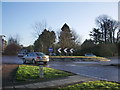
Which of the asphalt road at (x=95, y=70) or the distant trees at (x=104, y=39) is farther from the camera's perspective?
the distant trees at (x=104, y=39)

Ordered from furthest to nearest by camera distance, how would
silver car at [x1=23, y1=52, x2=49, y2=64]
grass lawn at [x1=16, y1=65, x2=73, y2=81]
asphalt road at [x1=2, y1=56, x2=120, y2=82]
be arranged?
silver car at [x1=23, y1=52, x2=49, y2=64], asphalt road at [x1=2, y1=56, x2=120, y2=82], grass lawn at [x1=16, y1=65, x2=73, y2=81]

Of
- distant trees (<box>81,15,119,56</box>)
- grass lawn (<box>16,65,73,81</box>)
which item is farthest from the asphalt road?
distant trees (<box>81,15,119,56</box>)

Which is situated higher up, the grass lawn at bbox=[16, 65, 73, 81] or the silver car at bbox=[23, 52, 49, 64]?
the silver car at bbox=[23, 52, 49, 64]

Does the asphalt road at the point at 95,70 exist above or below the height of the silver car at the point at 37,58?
below

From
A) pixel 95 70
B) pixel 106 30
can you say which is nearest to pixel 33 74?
pixel 95 70

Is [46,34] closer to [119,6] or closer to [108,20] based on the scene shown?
[108,20]

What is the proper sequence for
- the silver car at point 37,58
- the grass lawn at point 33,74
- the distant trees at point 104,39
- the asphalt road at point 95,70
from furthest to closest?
the distant trees at point 104,39 < the silver car at point 37,58 < the asphalt road at point 95,70 < the grass lawn at point 33,74

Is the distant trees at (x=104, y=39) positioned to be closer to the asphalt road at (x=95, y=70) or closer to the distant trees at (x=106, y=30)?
the distant trees at (x=106, y=30)

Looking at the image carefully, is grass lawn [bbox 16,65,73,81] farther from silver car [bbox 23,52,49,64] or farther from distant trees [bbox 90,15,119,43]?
distant trees [bbox 90,15,119,43]

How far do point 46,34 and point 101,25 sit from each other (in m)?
29.5

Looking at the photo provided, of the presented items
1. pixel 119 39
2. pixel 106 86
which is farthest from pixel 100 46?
pixel 106 86

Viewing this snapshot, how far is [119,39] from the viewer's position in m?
65.6

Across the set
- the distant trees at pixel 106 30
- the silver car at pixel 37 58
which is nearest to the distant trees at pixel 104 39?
the distant trees at pixel 106 30

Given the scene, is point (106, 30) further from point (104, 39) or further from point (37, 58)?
point (37, 58)
